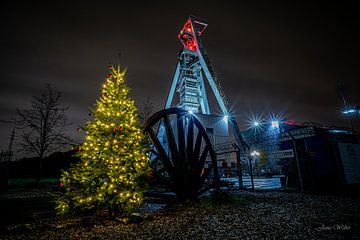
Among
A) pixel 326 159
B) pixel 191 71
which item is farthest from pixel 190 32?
pixel 326 159

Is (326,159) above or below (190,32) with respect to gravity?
below

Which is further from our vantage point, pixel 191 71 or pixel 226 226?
pixel 191 71

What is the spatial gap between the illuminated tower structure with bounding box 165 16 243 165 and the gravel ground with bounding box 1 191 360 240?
724 inches

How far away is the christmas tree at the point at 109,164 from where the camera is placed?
4.65m

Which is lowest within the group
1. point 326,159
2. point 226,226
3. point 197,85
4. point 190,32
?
point 226,226

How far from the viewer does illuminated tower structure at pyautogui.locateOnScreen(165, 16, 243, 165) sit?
23.9 metres

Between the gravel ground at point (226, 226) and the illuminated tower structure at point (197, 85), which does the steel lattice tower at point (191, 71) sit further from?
the gravel ground at point (226, 226)

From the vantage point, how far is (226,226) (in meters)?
3.98

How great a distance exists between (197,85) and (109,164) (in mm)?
24500

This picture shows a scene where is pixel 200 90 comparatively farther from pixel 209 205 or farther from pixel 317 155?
pixel 209 205
